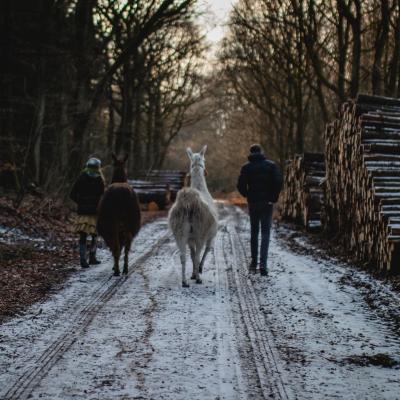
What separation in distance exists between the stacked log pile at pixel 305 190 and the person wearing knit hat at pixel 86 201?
25.9ft

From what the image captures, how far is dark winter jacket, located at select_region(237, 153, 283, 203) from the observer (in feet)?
34.5

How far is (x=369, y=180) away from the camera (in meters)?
11.2

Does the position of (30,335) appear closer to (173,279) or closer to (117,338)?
(117,338)

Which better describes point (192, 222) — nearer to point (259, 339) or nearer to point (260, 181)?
point (260, 181)

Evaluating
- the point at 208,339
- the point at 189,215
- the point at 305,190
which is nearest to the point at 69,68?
the point at 305,190

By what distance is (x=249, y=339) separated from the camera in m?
6.19

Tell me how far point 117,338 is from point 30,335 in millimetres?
964

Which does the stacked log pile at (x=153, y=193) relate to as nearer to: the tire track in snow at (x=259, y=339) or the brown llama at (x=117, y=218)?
the tire track in snow at (x=259, y=339)

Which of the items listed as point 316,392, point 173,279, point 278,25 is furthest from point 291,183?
point 316,392

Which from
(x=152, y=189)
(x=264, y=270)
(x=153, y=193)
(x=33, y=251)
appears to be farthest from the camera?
(x=152, y=189)

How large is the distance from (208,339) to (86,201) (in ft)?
18.0

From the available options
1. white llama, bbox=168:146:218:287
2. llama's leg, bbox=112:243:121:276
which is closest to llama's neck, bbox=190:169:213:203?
white llama, bbox=168:146:218:287

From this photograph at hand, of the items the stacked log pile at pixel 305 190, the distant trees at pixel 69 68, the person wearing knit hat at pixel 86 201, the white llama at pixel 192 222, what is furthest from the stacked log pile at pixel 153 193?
the white llama at pixel 192 222

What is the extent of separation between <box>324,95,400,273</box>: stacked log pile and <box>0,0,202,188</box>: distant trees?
7264mm
